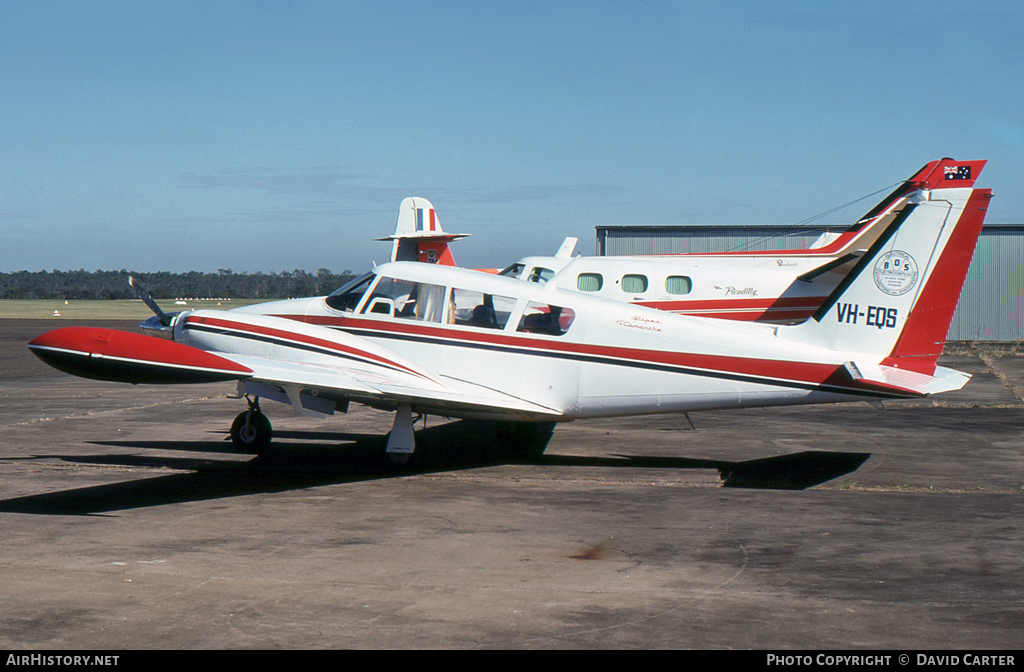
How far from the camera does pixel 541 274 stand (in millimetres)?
19641

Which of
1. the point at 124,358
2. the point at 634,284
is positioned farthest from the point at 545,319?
the point at 634,284

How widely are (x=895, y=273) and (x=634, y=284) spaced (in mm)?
8996

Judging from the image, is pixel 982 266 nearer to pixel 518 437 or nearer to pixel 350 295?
pixel 518 437

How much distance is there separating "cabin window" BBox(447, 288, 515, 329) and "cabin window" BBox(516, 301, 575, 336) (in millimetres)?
224

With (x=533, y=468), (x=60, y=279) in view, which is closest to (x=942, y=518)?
(x=533, y=468)

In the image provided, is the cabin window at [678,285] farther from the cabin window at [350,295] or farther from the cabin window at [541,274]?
the cabin window at [350,295]

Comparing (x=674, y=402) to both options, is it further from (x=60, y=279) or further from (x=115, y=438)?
(x=60, y=279)

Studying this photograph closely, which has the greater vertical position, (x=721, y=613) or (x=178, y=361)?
(x=178, y=361)

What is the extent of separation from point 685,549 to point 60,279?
681 feet

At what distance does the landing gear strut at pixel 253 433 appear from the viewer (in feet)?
40.9

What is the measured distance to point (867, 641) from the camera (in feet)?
17.2

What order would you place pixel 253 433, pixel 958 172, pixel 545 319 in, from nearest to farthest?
pixel 545 319 → pixel 958 172 → pixel 253 433

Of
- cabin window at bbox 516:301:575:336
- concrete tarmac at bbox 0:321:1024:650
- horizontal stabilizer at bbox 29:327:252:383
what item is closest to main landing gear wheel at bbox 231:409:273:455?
concrete tarmac at bbox 0:321:1024:650

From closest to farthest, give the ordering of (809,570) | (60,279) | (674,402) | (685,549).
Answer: (809,570)
(685,549)
(674,402)
(60,279)
